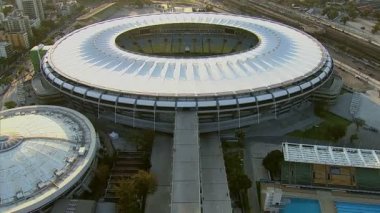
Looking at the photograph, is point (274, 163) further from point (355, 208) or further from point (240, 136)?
point (355, 208)

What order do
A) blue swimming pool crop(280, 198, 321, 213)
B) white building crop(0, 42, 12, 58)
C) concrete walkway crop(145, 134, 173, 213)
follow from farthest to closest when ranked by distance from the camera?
white building crop(0, 42, 12, 58), blue swimming pool crop(280, 198, 321, 213), concrete walkway crop(145, 134, 173, 213)

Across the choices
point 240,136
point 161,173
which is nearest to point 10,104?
point 161,173

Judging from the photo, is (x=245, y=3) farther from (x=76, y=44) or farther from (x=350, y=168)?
(x=350, y=168)

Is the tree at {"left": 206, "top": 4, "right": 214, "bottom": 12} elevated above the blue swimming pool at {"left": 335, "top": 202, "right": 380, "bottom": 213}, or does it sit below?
below

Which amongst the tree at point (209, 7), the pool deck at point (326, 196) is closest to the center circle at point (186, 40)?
the pool deck at point (326, 196)

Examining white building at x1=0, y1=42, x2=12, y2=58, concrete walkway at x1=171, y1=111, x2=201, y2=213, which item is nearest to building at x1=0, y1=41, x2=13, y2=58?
white building at x1=0, y1=42, x2=12, y2=58

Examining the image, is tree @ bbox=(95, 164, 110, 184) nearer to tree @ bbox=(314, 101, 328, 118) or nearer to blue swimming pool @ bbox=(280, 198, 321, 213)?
blue swimming pool @ bbox=(280, 198, 321, 213)

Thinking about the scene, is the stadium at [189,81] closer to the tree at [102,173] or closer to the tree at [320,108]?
the tree at [320,108]

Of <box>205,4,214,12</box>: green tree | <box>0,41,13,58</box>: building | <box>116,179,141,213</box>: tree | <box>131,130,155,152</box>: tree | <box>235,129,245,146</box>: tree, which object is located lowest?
<box>205,4,214,12</box>: green tree
